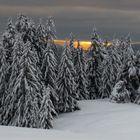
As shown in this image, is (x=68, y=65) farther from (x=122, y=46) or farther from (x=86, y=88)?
(x=122, y=46)

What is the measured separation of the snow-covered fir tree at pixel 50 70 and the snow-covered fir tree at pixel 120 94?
11.9m

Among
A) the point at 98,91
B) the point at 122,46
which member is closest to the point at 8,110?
the point at 98,91

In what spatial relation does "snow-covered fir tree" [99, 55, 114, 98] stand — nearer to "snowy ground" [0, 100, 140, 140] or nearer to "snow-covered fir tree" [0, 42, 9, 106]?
"snowy ground" [0, 100, 140, 140]

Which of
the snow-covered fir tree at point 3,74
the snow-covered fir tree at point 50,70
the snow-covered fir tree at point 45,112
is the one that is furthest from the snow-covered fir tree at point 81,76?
the snow-covered fir tree at point 45,112

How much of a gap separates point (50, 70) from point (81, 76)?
14.0 m

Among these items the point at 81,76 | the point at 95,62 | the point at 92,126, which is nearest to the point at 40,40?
the point at 81,76

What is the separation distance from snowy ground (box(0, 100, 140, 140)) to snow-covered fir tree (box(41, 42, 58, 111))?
3.40 metres

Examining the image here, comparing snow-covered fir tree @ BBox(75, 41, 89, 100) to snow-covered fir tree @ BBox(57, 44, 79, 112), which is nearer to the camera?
snow-covered fir tree @ BBox(57, 44, 79, 112)

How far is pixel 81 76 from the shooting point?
62.1 metres

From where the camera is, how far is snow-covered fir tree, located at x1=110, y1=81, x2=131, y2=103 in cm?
5703

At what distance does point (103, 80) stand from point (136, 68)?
9136 mm

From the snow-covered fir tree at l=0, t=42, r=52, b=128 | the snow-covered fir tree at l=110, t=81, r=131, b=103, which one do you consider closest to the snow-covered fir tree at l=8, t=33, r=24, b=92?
the snow-covered fir tree at l=0, t=42, r=52, b=128

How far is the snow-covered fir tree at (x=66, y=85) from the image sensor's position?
165ft

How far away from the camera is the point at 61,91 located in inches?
1996
